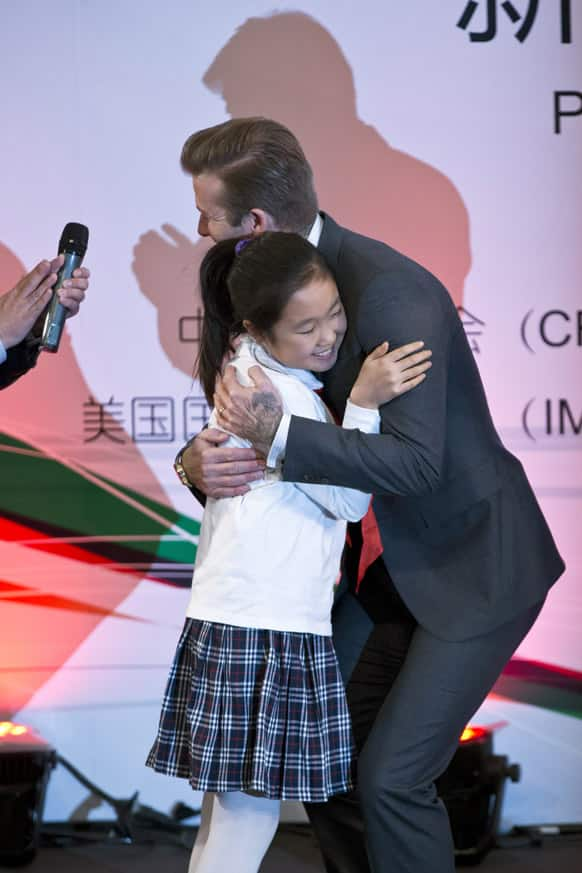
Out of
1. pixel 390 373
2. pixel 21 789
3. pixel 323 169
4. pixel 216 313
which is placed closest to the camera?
pixel 390 373

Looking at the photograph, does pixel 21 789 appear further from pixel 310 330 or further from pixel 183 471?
pixel 310 330

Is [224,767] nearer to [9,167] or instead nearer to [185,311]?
[185,311]

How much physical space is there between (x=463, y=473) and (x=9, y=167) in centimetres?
203

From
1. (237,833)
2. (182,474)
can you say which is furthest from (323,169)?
(237,833)

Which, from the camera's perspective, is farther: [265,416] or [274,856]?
[274,856]

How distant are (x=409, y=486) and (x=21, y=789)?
195 centimetres

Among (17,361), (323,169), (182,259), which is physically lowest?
(17,361)

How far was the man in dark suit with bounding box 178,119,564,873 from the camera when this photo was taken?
5.92 feet

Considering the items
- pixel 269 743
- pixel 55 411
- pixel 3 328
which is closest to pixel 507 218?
pixel 55 411

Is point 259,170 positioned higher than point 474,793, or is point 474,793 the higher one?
point 259,170

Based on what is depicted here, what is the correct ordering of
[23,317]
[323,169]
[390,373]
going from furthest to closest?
[323,169] → [23,317] → [390,373]

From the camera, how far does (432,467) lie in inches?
70.0

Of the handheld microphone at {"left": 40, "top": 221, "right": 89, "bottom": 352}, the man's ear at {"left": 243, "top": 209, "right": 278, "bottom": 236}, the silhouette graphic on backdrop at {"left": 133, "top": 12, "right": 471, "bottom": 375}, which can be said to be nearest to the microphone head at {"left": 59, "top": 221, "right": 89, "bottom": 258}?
the handheld microphone at {"left": 40, "top": 221, "right": 89, "bottom": 352}

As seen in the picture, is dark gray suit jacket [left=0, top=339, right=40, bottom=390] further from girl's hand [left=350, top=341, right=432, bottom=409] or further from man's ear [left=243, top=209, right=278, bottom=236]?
girl's hand [left=350, top=341, right=432, bottom=409]
